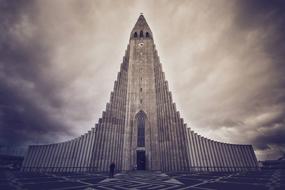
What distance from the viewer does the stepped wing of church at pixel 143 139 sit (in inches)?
1008

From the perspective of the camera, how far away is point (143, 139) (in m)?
28.0

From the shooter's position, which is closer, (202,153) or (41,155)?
(202,153)

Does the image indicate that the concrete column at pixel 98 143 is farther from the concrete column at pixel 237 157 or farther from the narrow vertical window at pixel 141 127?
the concrete column at pixel 237 157

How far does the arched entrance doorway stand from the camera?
87.8 feet

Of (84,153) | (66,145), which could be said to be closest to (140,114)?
(84,153)

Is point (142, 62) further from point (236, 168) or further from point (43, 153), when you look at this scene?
point (43, 153)

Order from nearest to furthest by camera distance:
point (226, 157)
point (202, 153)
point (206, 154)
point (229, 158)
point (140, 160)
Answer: point (140, 160)
point (202, 153)
point (206, 154)
point (226, 157)
point (229, 158)

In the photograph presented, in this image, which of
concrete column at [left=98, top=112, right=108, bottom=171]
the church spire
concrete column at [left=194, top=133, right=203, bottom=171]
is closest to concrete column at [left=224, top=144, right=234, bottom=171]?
concrete column at [left=194, top=133, right=203, bottom=171]

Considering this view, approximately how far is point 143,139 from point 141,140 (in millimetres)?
416

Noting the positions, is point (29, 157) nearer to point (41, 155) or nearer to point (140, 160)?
point (41, 155)

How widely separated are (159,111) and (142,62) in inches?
490

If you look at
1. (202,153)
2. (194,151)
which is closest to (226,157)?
(202,153)

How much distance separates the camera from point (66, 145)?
1433 inches

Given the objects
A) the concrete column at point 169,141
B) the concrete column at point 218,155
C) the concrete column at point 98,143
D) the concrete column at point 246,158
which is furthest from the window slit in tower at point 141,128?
the concrete column at point 246,158
